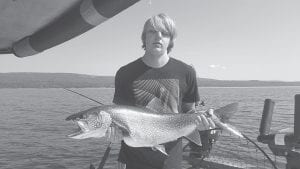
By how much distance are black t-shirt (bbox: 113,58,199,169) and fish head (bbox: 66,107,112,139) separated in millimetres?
645

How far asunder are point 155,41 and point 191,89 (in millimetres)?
753

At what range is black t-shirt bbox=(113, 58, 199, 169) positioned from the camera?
159 inches

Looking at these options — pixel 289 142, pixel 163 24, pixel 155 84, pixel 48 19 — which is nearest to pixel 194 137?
pixel 155 84

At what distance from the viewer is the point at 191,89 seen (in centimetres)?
436

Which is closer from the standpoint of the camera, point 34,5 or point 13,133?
point 34,5

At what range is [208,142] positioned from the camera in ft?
34.8

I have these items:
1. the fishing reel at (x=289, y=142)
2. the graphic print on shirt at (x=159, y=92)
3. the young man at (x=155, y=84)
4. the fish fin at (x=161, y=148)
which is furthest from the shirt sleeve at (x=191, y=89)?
the fishing reel at (x=289, y=142)

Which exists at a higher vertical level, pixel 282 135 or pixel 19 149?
pixel 282 135

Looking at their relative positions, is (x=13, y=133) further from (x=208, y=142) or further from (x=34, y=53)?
(x=34, y=53)

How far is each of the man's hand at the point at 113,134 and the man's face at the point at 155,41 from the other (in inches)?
39.8

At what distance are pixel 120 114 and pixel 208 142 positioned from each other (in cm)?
738

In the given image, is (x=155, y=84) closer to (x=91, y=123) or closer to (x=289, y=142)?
(x=91, y=123)

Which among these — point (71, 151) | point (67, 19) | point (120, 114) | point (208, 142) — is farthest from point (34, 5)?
point (71, 151)

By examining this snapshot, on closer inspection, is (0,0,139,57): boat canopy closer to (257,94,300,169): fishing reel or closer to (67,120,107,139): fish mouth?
(67,120,107,139): fish mouth
